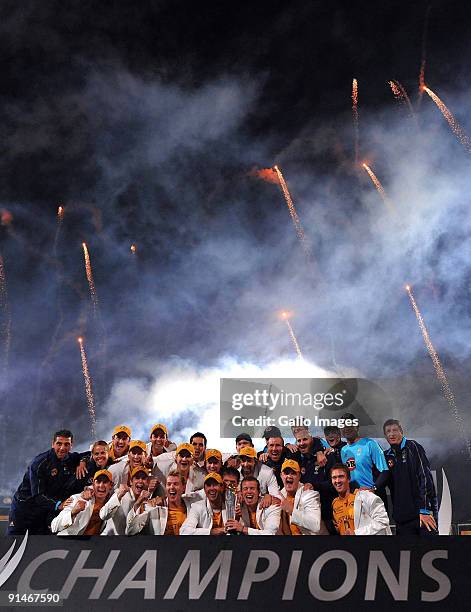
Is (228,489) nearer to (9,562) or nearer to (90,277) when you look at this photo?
(9,562)

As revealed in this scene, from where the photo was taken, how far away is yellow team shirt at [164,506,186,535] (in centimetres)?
918

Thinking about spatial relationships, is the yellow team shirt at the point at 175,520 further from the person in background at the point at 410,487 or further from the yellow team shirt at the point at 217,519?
the person in background at the point at 410,487

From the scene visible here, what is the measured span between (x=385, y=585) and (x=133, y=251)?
51.5 meters

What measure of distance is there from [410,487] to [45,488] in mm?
6188

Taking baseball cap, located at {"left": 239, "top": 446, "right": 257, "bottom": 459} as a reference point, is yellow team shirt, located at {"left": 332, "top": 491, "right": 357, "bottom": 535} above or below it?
below

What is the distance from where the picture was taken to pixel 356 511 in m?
9.03

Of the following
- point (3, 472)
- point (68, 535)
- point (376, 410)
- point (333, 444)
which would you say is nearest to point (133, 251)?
point (3, 472)

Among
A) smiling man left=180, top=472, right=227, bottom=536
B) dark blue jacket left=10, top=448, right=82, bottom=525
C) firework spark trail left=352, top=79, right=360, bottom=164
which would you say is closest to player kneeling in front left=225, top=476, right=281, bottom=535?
smiling man left=180, top=472, right=227, bottom=536

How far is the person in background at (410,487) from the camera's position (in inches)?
423

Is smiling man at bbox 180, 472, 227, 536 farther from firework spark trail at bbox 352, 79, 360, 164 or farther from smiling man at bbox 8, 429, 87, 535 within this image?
firework spark trail at bbox 352, 79, 360, 164

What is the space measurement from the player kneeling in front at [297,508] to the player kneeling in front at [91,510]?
2.34 m

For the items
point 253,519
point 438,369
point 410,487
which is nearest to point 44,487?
point 253,519

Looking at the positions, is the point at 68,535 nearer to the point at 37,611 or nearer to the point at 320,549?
the point at 37,611

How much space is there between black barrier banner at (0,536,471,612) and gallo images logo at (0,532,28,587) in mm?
11
